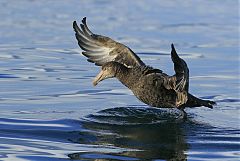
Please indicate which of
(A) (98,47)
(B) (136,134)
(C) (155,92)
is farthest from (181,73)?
(A) (98,47)

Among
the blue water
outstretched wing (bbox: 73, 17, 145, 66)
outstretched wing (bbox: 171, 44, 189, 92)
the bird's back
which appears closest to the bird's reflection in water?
the blue water

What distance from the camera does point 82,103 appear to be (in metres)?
12.5

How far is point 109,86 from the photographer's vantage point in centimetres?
1402

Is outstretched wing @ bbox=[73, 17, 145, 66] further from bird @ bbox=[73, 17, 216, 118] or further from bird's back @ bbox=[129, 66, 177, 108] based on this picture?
bird's back @ bbox=[129, 66, 177, 108]

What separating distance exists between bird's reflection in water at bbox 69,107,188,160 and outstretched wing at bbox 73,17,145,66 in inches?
31.1

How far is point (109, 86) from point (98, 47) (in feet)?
4.66

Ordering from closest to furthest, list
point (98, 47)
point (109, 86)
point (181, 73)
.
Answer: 1. point (181, 73)
2. point (98, 47)
3. point (109, 86)

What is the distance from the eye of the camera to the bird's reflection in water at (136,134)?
9.44 m

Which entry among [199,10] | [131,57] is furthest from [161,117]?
[199,10]

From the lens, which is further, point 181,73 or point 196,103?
point 196,103

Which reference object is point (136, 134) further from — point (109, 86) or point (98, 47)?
point (109, 86)

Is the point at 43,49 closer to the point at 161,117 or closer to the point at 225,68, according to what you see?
the point at 225,68

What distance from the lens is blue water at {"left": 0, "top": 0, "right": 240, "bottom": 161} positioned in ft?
32.5

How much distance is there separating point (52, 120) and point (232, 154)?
8.79 feet
